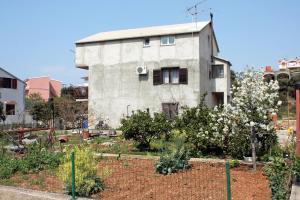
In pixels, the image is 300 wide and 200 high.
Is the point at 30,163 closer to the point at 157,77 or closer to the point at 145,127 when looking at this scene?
the point at 145,127

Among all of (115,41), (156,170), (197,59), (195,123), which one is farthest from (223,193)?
(115,41)

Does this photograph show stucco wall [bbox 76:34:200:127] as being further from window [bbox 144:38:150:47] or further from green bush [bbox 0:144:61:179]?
green bush [bbox 0:144:61:179]

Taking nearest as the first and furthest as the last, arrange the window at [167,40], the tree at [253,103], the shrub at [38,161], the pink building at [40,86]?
the tree at [253,103] → the shrub at [38,161] → the window at [167,40] → the pink building at [40,86]

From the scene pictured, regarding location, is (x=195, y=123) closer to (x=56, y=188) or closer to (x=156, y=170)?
(x=156, y=170)

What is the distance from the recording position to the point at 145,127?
1386 cm

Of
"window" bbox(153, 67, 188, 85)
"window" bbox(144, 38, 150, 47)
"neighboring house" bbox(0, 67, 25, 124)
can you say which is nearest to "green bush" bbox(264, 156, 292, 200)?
"window" bbox(153, 67, 188, 85)

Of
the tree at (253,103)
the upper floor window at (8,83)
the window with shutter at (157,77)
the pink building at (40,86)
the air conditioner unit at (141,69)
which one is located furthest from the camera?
the pink building at (40,86)

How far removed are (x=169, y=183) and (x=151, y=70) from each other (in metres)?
22.2

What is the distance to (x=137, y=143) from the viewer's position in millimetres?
15422

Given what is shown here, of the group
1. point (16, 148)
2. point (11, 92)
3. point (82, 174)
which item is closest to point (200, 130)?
point (82, 174)

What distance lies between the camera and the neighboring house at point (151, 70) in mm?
28875

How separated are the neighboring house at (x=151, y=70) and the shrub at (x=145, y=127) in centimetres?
1380

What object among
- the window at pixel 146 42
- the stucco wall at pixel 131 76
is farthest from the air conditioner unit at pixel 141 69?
the window at pixel 146 42

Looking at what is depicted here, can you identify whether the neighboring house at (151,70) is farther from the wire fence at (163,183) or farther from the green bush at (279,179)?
the green bush at (279,179)
